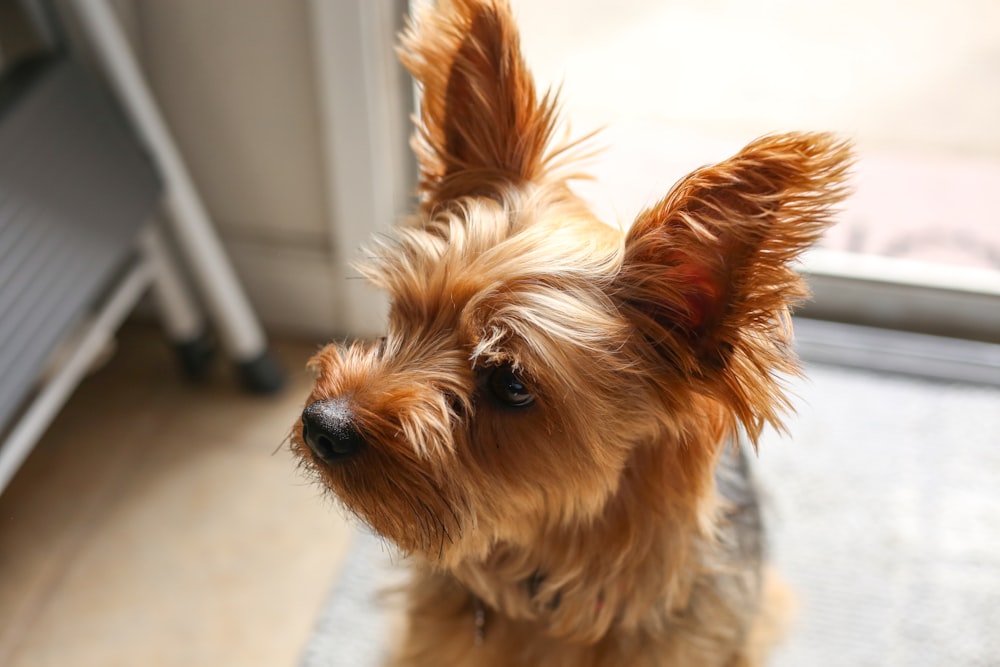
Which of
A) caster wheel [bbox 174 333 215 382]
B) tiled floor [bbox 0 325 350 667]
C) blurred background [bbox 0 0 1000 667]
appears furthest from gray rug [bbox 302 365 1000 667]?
caster wheel [bbox 174 333 215 382]

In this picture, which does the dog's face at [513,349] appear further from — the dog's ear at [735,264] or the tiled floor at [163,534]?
the tiled floor at [163,534]

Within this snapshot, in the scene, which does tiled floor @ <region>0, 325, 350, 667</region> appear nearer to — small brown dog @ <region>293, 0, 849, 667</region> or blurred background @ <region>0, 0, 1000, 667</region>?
blurred background @ <region>0, 0, 1000, 667</region>

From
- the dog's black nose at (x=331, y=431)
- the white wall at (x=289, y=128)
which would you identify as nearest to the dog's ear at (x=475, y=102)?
the dog's black nose at (x=331, y=431)

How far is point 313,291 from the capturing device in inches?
79.7

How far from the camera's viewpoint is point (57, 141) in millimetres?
1501

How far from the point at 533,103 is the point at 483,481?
403 millimetres

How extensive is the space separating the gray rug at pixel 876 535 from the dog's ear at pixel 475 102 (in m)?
0.68

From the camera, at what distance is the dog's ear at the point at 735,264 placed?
2.69 feet

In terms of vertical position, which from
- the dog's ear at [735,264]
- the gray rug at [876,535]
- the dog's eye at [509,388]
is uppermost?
the dog's ear at [735,264]

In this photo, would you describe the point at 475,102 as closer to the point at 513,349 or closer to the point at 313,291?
the point at 513,349

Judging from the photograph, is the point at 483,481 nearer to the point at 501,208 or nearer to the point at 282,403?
the point at 501,208

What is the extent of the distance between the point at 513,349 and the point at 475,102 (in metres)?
0.28

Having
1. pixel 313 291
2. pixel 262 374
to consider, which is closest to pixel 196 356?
pixel 262 374

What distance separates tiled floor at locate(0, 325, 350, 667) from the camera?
1629 mm
